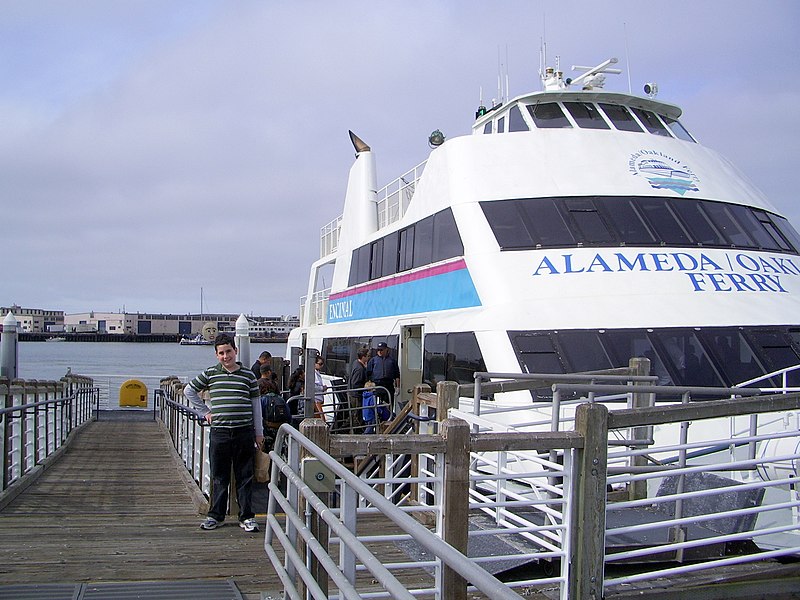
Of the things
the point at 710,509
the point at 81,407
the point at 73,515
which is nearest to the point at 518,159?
the point at 710,509

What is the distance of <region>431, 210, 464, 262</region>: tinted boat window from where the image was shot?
10711 millimetres

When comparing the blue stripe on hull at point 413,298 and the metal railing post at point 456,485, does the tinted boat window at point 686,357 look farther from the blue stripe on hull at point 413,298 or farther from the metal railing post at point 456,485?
the metal railing post at point 456,485

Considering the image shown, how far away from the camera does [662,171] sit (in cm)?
1069

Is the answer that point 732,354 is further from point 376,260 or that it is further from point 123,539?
point 376,260

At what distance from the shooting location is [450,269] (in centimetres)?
1073

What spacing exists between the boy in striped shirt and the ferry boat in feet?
11.6

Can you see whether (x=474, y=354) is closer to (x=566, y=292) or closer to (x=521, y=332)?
(x=521, y=332)

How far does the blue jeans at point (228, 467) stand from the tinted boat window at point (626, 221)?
563cm

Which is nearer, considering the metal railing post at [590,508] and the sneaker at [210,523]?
the metal railing post at [590,508]

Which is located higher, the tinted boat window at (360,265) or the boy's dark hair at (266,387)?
the tinted boat window at (360,265)

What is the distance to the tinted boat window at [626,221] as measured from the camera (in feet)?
31.9

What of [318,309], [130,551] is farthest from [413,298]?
[318,309]

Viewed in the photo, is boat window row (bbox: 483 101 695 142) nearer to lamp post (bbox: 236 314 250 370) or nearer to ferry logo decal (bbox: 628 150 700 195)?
ferry logo decal (bbox: 628 150 700 195)

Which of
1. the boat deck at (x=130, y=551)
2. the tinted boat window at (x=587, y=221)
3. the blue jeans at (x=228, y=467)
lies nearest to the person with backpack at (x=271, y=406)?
the boat deck at (x=130, y=551)
